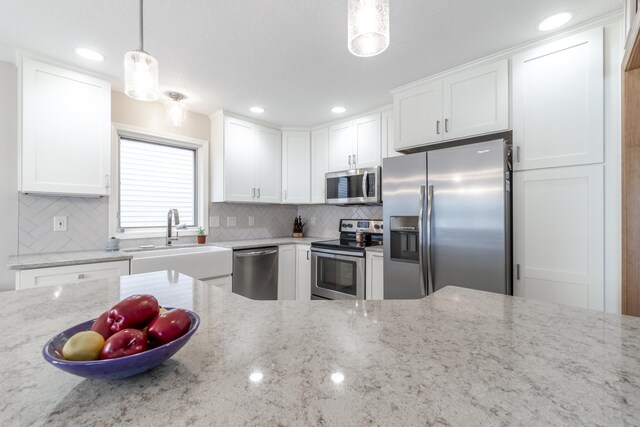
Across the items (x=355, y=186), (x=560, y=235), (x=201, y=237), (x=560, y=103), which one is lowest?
(x=201, y=237)

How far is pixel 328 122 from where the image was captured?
368 centimetres

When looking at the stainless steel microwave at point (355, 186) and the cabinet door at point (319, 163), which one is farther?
the cabinet door at point (319, 163)

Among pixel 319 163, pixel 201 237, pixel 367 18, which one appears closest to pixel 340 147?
A: pixel 319 163

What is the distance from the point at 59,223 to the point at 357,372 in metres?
2.89

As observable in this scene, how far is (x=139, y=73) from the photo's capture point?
119 cm

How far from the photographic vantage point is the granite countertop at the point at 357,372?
0.47 metres

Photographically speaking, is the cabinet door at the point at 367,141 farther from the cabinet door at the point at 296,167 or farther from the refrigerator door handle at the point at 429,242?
the refrigerator door handle at the point at 429,242

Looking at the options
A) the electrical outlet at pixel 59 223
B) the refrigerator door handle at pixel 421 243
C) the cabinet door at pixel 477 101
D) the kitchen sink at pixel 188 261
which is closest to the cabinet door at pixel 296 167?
the kitchen sink at pixel 188 261

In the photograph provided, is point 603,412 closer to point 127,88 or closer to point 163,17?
point 127,88

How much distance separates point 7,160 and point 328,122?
2.97 metres

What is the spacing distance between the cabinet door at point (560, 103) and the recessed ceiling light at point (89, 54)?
117 inches

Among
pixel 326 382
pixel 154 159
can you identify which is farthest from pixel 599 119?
pixel 154 159

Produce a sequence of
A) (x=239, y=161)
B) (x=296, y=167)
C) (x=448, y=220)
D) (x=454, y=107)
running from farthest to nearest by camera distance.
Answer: (x=296, y=167) → (x=239, y=161) → (x=454, y=107) → (x=448, y=220)

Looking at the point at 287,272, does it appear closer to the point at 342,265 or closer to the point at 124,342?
the point at 342,265
